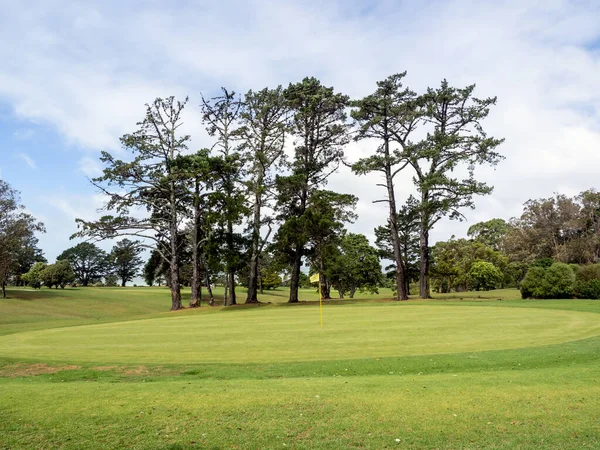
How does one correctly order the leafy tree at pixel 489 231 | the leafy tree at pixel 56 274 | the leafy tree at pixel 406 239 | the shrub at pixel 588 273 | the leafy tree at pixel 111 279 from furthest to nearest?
1. the leafy tree at pixel 111 279
2. the leafy tree at pixel 489 231
3. the leafy tree at pixel 56 274
4. the leafy tree at pixel 406 239
5. the shrub at pixel 588 273

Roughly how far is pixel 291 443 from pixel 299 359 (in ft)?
20.2

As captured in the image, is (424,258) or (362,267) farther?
(362,267)

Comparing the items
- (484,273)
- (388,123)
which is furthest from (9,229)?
(484,273)

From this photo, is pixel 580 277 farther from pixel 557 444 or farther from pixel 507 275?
pixel 507 275

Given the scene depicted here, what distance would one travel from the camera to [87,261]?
365 ft

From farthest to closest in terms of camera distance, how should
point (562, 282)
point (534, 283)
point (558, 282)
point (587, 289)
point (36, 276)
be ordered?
1. point (36, 276)
2. point (534, 283)
3. point (558, 282)
4. point (562, 282)
5. point (587, 289)

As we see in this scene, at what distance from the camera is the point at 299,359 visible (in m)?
11.7

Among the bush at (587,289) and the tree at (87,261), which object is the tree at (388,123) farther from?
the tree at (87,261)

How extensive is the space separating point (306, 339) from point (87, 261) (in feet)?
362

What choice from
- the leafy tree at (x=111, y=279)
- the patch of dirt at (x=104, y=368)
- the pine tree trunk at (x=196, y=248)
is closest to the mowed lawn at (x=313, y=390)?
the patch of dirt at (x=104, y=368)

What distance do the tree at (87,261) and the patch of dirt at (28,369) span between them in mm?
103415

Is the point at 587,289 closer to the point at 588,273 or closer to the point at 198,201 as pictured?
the point at 588,273

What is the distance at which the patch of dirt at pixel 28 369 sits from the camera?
11.4 metres

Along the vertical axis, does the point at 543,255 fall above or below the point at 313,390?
above
